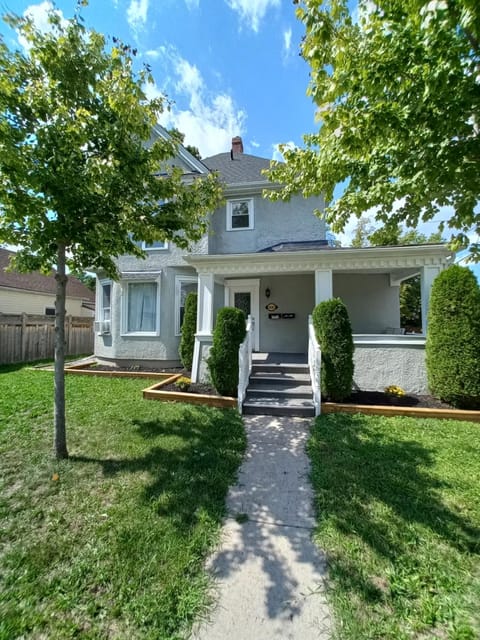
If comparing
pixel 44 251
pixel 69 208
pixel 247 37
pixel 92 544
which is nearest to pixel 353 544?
pixel 92 544

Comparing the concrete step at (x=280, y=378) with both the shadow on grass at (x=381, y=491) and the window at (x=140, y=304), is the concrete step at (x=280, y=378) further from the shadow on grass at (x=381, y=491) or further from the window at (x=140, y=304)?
the window at (x=140, y=304)

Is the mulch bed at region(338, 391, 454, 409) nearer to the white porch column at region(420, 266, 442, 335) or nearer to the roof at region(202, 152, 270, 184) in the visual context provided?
the white porch column at region(420, 266, 442, 335)

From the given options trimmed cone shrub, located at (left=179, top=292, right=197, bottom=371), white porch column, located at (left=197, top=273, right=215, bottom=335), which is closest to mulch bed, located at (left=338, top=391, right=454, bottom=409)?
white porch column, located at (left=197, top=273, right=215, bottom=335)

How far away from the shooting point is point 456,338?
5.72m

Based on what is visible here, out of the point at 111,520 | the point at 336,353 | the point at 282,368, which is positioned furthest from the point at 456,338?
the point at 111,520

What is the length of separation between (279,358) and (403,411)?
3.85 m

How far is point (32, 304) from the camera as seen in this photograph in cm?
1742

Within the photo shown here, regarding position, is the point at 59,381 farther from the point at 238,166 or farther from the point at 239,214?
the point at 238,166

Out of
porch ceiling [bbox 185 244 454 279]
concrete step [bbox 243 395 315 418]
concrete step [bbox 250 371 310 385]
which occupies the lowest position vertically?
concrete step [bbox 243 395 315 418]

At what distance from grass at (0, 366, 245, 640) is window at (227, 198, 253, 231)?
24.0ft

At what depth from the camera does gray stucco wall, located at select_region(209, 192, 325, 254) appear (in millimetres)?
10172

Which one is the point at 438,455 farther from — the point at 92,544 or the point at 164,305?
the point at 164,305

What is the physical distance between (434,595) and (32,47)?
672 cm

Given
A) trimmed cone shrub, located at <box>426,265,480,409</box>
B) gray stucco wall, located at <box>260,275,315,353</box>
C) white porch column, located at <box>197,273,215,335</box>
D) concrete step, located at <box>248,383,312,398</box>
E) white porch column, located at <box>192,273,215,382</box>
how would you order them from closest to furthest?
1. trimmed cone shrub, located at <box>426,265,480,409</box>
2. concrete step, located at <box>248,383,312,398</box>
3. white porch column, located at <box>192,273,215,382</box>
4. white porch column, located at <box>197,273,215,335</box>
5. gray stucco wall, located at <box>260,275,315,353</box>
